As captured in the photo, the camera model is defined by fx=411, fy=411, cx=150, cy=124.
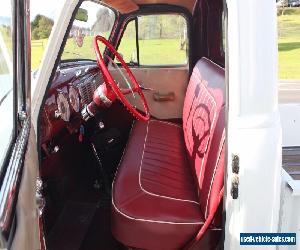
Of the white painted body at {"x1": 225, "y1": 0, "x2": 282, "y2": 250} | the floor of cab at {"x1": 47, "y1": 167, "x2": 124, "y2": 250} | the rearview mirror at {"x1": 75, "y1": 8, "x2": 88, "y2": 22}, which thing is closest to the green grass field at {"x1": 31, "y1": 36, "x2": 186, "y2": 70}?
the rearview mirror at {"x1": 75, "y1": 8, "x2": 88, "y2": 22}

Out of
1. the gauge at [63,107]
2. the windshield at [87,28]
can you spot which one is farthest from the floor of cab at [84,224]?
the windshield at [87,28]

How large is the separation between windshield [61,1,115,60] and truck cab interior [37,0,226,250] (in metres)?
0.01

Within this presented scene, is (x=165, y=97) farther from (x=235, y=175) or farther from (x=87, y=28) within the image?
(x=235, y=175)

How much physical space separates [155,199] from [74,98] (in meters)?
1.03

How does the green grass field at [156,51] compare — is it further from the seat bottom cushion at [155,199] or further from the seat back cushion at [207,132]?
the seat bottom cushion at [155,199]

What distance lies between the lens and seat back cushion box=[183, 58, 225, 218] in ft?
5.47

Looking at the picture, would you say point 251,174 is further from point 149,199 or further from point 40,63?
point 40,63

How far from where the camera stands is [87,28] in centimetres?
291

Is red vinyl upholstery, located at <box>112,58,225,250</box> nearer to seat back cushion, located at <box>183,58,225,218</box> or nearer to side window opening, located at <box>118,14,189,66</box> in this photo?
seat back cushion, located at <box>183,58,225,218</box>

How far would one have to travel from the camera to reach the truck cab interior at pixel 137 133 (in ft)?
5.75

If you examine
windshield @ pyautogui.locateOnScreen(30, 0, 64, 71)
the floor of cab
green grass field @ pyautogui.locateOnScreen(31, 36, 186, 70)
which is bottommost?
the floor of cab

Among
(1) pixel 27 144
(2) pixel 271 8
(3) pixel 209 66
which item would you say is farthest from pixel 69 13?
(3) pixel 209 66

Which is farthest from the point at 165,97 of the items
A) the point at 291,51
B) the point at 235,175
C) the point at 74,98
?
the point at 291,51

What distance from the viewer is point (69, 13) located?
5.83 ft
